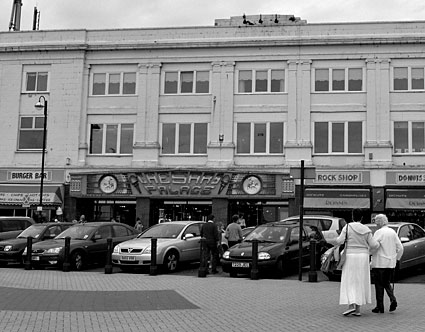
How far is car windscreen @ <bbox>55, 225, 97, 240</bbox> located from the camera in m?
18.5

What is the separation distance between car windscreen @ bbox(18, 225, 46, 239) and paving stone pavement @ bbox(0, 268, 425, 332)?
4.56 meters

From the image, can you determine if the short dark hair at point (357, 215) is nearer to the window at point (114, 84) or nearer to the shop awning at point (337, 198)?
the shop awning at point (337, 198)

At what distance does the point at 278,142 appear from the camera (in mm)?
31375

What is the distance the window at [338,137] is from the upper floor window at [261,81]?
10.0 ft

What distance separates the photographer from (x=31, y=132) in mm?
33375

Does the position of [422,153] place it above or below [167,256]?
above

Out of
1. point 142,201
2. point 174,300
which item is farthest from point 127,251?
point 142,201

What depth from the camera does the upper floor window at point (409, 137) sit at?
30.3 metres

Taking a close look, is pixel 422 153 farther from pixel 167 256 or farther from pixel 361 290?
pixel 361 290

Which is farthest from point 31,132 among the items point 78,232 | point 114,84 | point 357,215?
point 357,215

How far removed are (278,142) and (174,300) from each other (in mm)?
20912

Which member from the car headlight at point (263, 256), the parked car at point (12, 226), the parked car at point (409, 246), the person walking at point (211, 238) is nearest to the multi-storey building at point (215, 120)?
the parked car at point (12, 226)

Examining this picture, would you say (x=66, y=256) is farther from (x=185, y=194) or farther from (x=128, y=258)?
(x=185, y=194)

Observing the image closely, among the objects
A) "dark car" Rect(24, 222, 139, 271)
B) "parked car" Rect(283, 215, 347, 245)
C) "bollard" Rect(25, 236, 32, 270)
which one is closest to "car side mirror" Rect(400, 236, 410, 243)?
"parked car" Rect(283, 215, 347, 245)
